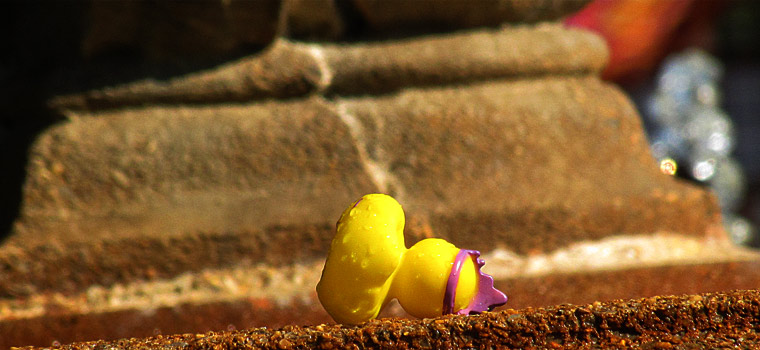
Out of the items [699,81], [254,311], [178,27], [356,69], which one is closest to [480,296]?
[254,311]

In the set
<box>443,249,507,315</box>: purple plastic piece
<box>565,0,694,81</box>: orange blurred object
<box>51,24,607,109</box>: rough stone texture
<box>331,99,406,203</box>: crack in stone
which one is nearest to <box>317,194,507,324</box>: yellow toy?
<box>443,249,507,315</box>: purple plastic piece

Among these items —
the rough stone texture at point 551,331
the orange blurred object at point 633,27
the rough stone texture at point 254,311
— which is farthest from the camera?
the orange blurred object at point 633,27

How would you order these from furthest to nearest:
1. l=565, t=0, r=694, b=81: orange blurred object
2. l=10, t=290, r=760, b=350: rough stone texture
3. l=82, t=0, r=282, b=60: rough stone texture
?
l=565, t=0, r=694, b=81: orange blurred object < l=82, t=0, r=282, b=60: rough stone texture < l=10, t=290, r=760, b=350: rough stone texture

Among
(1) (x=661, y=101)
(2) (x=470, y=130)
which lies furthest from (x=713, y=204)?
(1) (x=661, y=101)

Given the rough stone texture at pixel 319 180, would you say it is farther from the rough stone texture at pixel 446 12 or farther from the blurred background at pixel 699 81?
the blurred background at pixel 699 81

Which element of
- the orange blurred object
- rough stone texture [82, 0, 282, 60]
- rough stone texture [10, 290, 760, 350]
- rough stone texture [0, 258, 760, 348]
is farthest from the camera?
the orange blurred object

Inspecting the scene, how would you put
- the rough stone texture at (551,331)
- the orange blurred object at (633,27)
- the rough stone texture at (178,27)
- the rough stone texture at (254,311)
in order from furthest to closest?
the orange blurred object at (633,27), the rough stone texture at (178,27), the rough stone texture at (254,311), the rough stone texture at (551,331)

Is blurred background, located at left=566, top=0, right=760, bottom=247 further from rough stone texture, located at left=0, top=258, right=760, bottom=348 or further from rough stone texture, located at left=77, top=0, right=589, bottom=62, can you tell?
rough stone texture, located at left=0, top=258, right=760, bottom=348

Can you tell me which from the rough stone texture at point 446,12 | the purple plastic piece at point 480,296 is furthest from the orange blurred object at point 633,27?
the purple plastic piece at point 480,296
